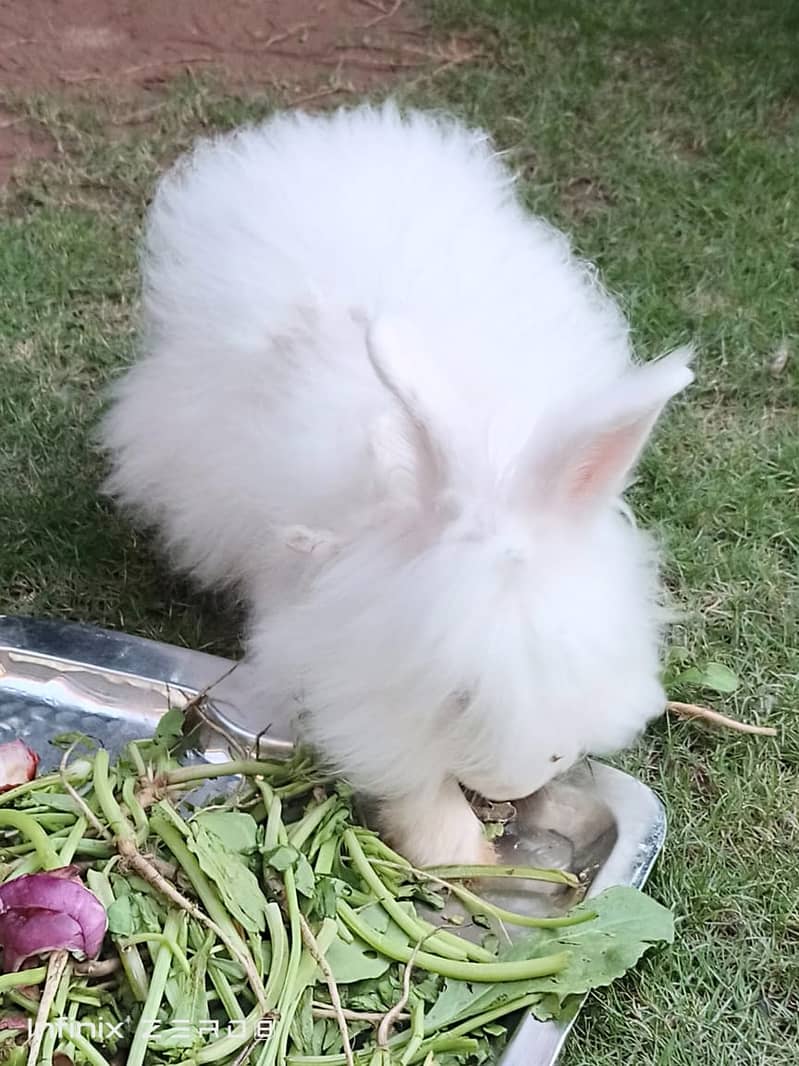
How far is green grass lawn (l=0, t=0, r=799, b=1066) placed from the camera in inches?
74.3

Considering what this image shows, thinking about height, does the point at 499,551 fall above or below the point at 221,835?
above

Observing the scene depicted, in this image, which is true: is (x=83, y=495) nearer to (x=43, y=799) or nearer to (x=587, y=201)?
(x=43, y=799)

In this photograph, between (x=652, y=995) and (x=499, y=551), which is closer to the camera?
(x=499, y=551)

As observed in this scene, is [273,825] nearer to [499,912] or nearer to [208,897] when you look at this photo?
[208,897]

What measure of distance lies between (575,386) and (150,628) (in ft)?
3.20

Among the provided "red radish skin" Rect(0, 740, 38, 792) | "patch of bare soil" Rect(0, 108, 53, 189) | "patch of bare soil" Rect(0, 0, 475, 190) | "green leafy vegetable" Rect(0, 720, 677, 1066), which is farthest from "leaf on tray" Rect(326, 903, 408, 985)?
"patch of bare soil" Rect(0, 0, 475, 190)

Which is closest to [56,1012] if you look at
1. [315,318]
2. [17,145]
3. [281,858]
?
[281,858]

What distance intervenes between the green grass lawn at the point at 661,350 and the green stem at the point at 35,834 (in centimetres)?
68

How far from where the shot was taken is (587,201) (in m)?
3.14

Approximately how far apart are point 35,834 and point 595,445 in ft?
2.67

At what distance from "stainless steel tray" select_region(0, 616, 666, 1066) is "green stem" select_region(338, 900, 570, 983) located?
0.16m

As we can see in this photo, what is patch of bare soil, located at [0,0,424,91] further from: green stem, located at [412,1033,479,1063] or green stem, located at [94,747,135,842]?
green stem, located at [412,1033,479,1063]

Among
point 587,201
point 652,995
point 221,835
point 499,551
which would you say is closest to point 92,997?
point 221,835

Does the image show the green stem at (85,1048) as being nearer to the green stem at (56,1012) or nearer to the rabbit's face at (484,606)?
the green stem at (56,1012)
